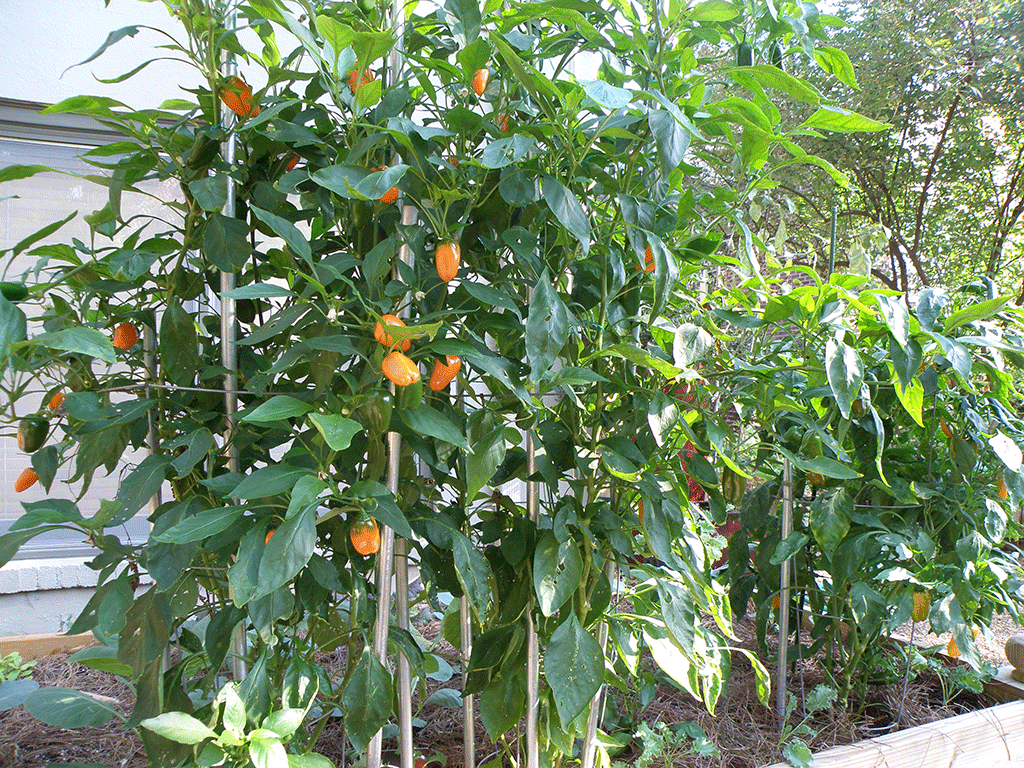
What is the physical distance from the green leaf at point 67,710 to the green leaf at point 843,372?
1224 millimetres

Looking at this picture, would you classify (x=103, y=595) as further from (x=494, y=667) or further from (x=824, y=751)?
(x=824, y=751)

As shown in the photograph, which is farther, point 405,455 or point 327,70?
point 405,455

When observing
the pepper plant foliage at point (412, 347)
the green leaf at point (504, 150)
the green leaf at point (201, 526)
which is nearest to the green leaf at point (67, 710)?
the pepper plant foliage at point (412, 347)

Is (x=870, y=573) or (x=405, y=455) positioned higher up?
(x=405, y=455)

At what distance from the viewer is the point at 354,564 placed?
1.00 m

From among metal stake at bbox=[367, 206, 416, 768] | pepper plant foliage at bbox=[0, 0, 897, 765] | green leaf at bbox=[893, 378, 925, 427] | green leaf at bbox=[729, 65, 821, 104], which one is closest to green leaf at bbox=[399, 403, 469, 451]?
pepper plant foliage at bbox=[0, 0, 897, 765]

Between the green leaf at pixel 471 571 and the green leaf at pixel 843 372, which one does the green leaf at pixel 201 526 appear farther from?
the green leaf at pixel 843 372

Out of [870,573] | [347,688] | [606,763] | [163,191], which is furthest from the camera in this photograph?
[163,191]

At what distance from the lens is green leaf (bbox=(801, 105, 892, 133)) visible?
0.91 metres

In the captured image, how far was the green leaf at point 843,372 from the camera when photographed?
3.48 ft

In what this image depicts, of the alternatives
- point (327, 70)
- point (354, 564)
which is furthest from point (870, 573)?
point (327, 70)

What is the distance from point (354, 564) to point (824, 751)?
118 centimetres

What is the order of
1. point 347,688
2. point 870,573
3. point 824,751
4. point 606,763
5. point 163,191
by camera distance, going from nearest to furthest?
point 347,688
point 606,763
point 824,751
point 870,573
point 163,191

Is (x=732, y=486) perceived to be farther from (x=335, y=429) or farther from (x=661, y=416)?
(x=335, y=429)
